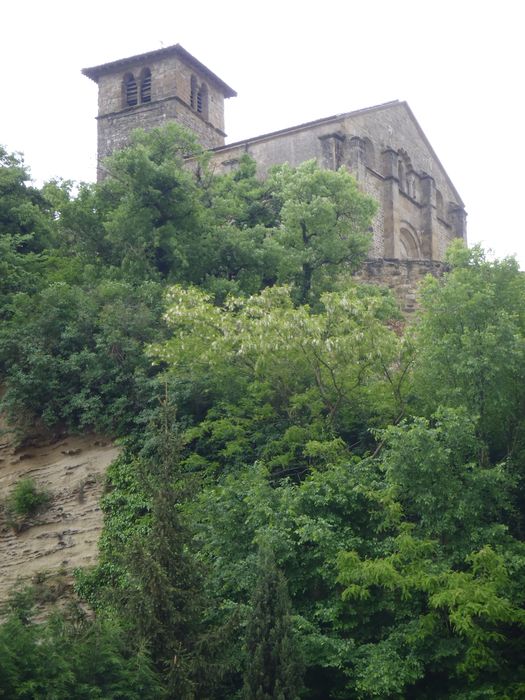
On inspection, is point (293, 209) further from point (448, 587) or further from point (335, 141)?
point (448, 587)

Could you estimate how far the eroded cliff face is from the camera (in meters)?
22.0

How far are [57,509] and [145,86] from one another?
29302 mm

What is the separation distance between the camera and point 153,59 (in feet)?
158

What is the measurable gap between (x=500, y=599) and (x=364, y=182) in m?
25.6

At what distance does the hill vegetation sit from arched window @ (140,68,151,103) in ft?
63.0

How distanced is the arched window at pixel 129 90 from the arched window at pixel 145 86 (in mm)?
313

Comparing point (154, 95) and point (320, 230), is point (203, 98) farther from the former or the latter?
point (320, 230)

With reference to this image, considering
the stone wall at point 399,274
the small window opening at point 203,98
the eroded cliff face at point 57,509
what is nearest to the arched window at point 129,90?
the small window opening at point 203,98

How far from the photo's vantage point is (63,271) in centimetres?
2994

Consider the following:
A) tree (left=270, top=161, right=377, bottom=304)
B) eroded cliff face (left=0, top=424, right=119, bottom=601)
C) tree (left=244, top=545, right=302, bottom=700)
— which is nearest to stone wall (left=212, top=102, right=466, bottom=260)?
tree (left=270, top=161, right=377, bottom=304)

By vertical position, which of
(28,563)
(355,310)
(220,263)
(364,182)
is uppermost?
(364,182)

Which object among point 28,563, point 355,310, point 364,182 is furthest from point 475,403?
point 364,182

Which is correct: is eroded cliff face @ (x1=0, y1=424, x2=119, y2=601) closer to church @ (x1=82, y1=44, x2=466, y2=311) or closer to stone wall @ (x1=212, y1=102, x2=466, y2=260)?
Result: church @ (x1=82, y1=44, x2=466, y2=311)

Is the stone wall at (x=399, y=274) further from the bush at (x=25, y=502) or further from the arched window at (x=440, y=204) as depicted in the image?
the arched window at (x=440, y=204)
